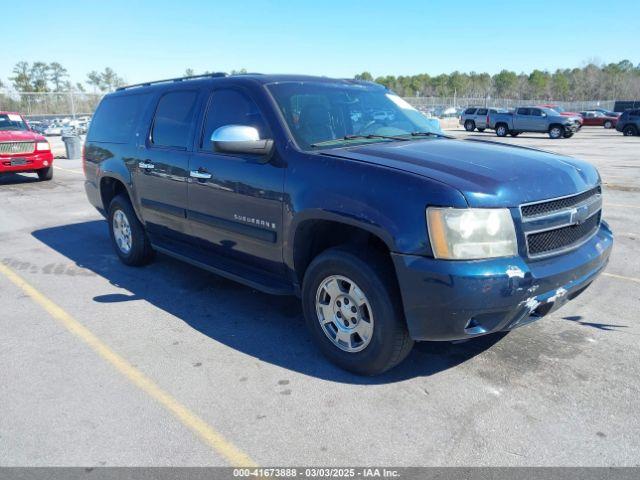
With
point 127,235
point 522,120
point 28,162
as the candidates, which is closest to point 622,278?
point 127,235

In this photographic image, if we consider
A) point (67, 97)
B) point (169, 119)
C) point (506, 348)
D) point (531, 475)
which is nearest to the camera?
point (531, 475)

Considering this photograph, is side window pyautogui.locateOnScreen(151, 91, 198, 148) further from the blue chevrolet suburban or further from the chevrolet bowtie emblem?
the chevrolet bowtie emblem

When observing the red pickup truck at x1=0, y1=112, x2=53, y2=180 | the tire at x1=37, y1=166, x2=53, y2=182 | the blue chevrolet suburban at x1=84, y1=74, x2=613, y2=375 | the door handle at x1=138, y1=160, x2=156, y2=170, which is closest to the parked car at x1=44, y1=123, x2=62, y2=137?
the red pickup truck at x1=0, y1=112, x2=53, y2=180

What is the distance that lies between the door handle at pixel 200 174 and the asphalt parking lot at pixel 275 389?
1.18 metres

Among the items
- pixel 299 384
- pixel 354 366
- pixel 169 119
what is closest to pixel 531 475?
pixel 354 366

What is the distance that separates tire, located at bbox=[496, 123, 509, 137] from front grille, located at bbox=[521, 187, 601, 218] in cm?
2985

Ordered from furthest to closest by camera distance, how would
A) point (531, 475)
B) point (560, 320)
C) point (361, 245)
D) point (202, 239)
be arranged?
point (202, 239) → point (560, 320) → point (361, 245) → point (531, 475)

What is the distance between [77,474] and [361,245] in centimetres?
199

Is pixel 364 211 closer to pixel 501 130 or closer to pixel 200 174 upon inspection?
pixel 200 174

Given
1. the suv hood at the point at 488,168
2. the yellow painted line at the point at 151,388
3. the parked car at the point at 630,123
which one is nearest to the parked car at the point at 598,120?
the parked car at the point at 630,123

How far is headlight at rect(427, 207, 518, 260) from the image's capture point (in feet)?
8.99

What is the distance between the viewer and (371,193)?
297 centimetres

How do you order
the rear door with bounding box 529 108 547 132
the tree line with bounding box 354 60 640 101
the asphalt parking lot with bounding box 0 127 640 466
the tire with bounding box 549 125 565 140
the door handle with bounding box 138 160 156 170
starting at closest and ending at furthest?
the asphalt parking lot with bounding box 0 127 640 466 < the door handle with bounding box 138 160 156 170 < the tire with bounding box 549 125 565 140 < the rear door with bounding box 529 108 547 132 < the tree line with bounding box 354 60 640 101

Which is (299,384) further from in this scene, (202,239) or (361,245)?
(202,239)
